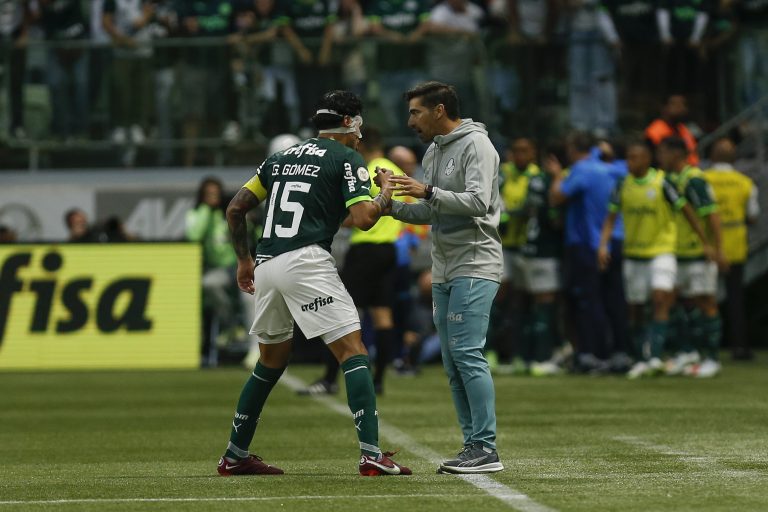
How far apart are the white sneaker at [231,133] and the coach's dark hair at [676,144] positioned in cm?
627

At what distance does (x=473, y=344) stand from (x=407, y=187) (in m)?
0.88

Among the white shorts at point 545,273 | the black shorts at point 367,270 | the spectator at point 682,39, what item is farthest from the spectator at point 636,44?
the black shorts at point 367,270

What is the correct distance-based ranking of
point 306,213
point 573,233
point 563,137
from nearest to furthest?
point 306,213 < point 573,233 < point 563,137

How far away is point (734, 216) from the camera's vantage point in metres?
18.9

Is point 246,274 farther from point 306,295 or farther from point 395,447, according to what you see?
point 395,447

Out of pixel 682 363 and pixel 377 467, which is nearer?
pixel 377 467

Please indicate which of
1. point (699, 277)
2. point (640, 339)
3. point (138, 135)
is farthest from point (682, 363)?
point (138, 135)

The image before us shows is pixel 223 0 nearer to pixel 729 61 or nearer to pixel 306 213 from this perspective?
pixel 729 61

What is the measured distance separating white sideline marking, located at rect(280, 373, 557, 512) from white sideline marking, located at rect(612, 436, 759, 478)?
1.15 metres

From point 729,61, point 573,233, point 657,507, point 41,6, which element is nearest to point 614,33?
point 729,61

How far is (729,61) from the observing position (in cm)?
2112

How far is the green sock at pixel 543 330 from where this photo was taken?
17266 millimetres

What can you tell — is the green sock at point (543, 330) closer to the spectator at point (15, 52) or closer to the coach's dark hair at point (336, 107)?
the spectator at point (15, 52)

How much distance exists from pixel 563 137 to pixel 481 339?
11.4 m
